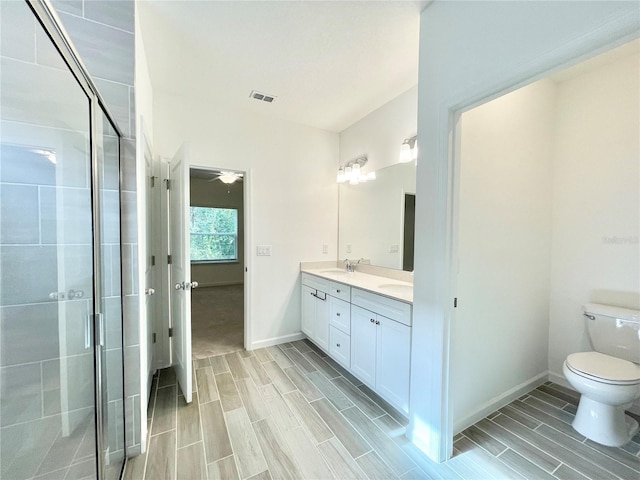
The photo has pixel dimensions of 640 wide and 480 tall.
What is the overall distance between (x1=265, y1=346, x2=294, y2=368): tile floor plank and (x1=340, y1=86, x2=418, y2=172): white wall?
2.26 m

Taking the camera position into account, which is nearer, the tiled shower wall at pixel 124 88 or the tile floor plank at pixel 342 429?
the tiled shower wall at pixel 124 88

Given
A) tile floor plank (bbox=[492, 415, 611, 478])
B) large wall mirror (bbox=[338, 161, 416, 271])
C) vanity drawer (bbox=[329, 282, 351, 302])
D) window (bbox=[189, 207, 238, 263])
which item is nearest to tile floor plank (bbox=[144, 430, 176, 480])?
vanity drawer (bbox=[329, 282, 351, 302])

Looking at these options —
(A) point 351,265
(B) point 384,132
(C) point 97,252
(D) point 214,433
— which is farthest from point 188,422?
(B) point 384,132

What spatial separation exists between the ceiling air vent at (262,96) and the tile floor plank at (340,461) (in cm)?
287

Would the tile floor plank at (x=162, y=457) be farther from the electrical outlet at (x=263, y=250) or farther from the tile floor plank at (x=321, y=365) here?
the electrical outlet at (x=263, y=250)

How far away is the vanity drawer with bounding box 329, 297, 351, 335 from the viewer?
2393 millimetres

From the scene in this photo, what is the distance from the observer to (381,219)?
2871 mm

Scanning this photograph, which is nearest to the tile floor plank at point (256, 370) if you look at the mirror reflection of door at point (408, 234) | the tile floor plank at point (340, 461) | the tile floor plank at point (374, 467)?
the tile floor plank at point (340, 461)

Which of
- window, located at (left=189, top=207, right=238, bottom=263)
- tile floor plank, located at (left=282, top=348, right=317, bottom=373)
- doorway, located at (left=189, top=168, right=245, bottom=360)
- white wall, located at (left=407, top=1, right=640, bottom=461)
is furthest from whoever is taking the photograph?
window, located at (left=189, top=207, right=238, bottom=263)

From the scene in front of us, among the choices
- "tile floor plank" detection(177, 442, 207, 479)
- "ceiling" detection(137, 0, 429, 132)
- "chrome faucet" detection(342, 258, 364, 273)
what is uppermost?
"ceiling" detection(137, 0, 429, 132)

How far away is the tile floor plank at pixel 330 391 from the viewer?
205 cm

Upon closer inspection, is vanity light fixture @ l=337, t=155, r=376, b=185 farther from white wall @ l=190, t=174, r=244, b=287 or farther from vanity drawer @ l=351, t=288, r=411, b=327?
white wall @ l=190, t=174, r=244, b=287

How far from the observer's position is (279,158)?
313 centimetres

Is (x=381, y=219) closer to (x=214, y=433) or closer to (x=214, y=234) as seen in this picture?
(x=214, y=433)
